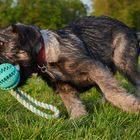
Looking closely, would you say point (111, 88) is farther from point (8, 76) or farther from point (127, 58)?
point (8, 76)

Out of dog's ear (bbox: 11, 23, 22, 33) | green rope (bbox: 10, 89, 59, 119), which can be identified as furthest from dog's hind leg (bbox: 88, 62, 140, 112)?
dog's ear (bbox: 11, 23, 22, 33)

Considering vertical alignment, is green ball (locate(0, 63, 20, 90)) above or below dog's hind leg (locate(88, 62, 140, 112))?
above

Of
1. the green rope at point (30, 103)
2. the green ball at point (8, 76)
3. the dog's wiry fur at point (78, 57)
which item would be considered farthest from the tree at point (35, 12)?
the green ball at point (8, 76)

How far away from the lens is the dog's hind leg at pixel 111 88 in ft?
20.1

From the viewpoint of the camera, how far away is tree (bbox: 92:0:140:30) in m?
50.7

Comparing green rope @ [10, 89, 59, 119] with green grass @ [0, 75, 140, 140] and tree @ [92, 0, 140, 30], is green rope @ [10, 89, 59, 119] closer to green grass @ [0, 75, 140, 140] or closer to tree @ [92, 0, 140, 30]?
green grass @ [0, 75, 140, 140]

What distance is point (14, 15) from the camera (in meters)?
48.5

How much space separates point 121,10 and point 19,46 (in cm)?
4671

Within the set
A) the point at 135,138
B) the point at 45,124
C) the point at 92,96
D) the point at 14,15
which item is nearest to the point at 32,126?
the point at 45,124

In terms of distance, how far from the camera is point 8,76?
5.66 meters

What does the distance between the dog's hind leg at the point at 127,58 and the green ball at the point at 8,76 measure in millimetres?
1932

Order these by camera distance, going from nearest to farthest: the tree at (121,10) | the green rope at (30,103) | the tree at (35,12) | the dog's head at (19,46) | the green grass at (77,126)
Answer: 1. the green grass at (77,126)
2. the dog's head at (19,46)
3. the green rope at (30,103)
4. the tree at (35,12)
5. the tree at (121,10)

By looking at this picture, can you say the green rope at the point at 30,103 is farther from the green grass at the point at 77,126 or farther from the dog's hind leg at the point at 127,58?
the dog's hind leg at the point at 127,58

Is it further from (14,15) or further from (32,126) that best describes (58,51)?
(14,15)
